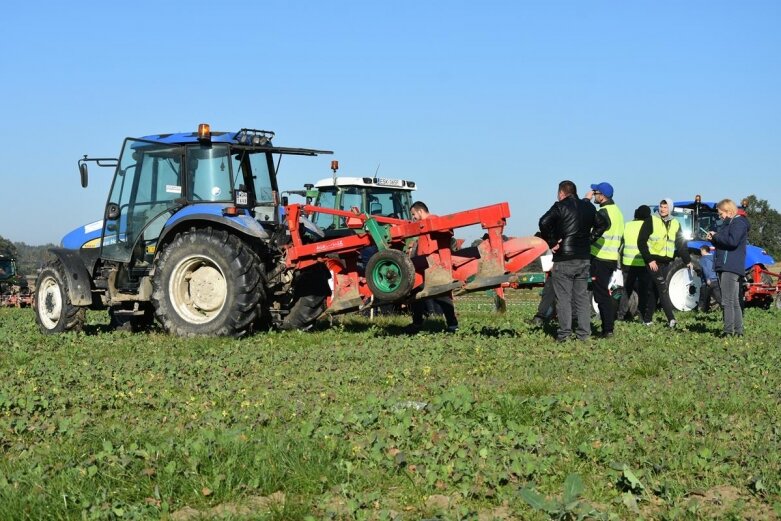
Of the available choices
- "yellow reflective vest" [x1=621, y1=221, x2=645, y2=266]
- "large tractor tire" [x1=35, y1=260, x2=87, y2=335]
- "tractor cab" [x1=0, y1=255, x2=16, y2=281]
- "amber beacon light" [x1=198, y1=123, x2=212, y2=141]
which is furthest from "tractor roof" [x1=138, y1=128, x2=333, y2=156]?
"tractor cab" [x1=0, y1=255, x2=16, y2=281]

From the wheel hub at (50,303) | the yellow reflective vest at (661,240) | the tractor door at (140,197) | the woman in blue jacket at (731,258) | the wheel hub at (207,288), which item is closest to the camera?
the woman in blue jacket at (731,258)

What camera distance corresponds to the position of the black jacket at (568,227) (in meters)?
11.3

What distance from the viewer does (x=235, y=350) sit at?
10.3m

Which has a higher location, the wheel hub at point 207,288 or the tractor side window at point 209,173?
the tractor side window at point 209,173

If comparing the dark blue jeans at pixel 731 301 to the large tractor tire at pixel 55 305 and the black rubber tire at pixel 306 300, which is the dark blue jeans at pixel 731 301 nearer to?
the black rubber tire at pixel 306 300

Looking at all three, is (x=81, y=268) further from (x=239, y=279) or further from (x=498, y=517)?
(x=498, y=517)

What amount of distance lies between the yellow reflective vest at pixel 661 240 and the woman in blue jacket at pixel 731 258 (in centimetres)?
167

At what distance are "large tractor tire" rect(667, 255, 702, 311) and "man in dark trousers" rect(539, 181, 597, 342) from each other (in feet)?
25.3

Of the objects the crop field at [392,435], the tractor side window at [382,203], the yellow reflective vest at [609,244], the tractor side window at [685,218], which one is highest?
the tractor side window at [382,203]

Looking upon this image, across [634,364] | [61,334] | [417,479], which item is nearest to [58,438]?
[417,479]

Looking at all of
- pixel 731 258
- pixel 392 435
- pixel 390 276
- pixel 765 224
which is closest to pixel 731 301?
pixel 731 258

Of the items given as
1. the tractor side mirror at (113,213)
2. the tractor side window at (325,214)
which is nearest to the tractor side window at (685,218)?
the tractor side window at (325,214)

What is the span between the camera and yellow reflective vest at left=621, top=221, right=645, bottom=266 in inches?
548

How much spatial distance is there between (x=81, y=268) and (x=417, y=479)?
9.11 m
